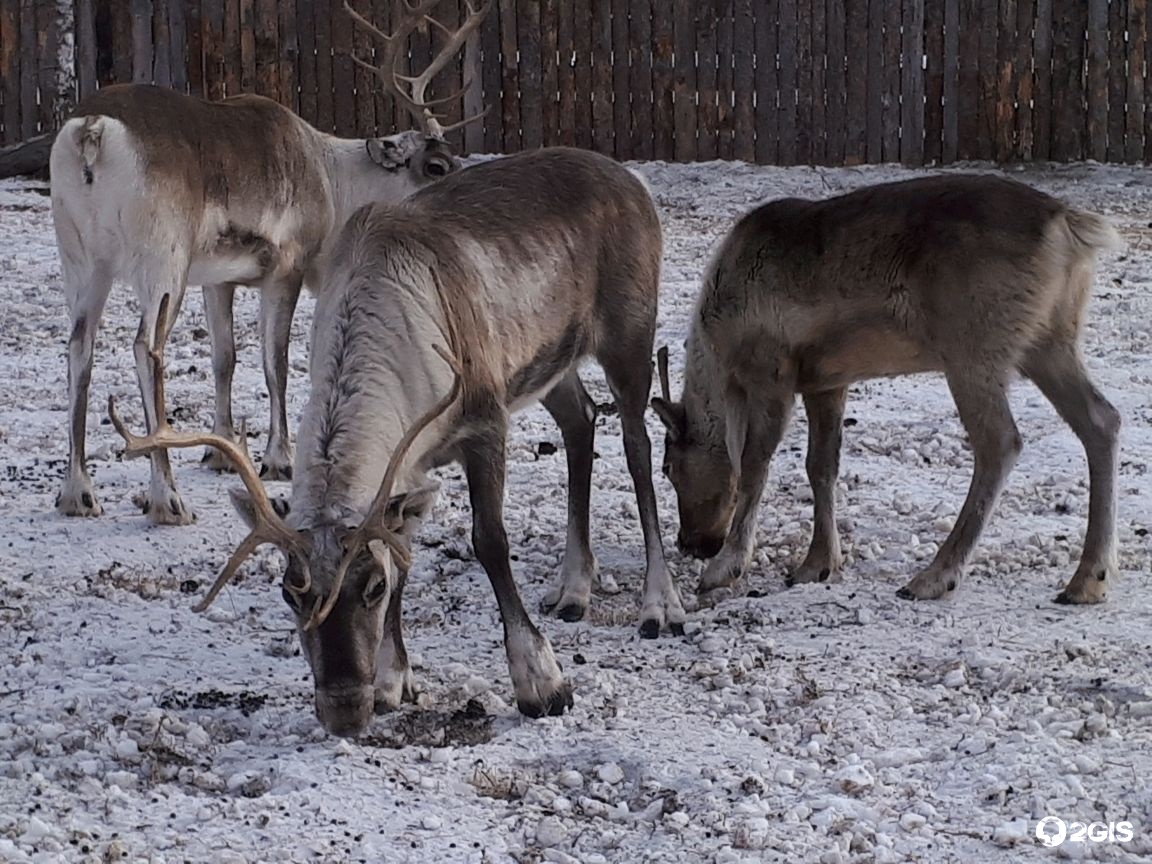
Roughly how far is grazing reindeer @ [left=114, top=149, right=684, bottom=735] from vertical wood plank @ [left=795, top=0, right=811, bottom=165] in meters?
8.34

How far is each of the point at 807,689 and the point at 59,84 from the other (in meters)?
11.4

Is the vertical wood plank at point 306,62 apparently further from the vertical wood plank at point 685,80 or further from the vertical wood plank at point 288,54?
the vertical wood plank at point 685,80

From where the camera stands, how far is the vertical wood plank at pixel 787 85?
14375mm

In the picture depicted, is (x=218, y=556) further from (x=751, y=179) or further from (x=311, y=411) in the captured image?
(x=751, y=179)

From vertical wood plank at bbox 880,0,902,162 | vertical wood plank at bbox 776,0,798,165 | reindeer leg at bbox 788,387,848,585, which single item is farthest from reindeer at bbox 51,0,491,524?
vertical wood plank at bbox 880,0,902,162

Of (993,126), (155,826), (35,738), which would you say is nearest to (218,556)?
(35,738)

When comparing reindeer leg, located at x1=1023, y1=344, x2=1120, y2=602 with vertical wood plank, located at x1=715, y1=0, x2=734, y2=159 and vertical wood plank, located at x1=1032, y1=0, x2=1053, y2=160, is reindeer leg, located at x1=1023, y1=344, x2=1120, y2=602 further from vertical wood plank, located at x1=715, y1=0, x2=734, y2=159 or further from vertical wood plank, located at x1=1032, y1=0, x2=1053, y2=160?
vertical wood plank, located at x1=1032, y1=0, x2=1053, y2=160

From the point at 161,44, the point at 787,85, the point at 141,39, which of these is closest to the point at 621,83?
the point at 787,85

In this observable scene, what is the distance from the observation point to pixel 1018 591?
6.12 meters

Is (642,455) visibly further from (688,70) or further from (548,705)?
(688,70)

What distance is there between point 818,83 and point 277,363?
789 cm

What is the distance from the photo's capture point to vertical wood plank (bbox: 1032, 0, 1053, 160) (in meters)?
14.1

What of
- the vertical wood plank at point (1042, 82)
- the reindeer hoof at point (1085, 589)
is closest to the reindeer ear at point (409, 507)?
the reindeer hoof at point (1085, 589)

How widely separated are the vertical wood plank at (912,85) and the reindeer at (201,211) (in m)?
6.42
